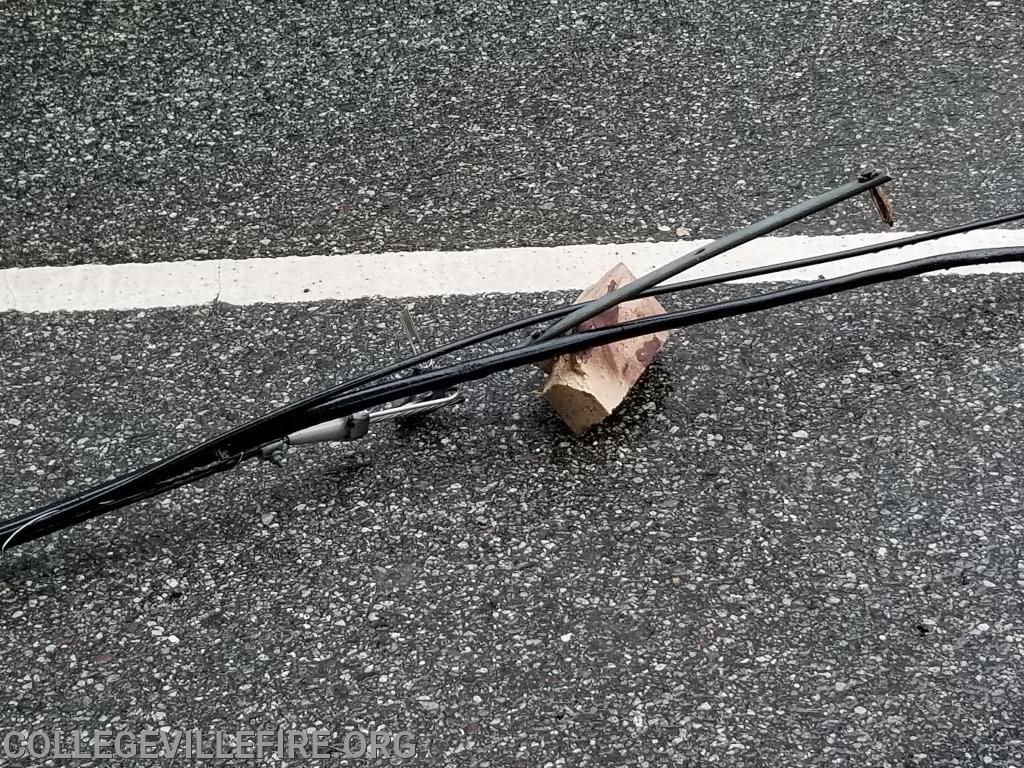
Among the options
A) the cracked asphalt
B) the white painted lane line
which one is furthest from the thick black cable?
the white painted lane line

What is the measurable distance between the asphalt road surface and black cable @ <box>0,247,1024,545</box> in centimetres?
13

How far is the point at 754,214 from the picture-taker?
2.57 m

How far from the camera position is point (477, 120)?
287 centimetres

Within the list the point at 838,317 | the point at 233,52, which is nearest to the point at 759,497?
the point at 838,317

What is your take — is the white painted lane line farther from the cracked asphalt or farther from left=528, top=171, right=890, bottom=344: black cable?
left=528, top=171, right=890, bottom=344: black cable

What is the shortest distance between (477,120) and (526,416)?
1046mm

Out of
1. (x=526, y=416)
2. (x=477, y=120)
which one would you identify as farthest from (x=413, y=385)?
(x=477, y=120)

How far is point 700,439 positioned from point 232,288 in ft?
3.55

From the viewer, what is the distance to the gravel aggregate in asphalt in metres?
2.58

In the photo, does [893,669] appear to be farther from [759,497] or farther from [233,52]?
[233,52]

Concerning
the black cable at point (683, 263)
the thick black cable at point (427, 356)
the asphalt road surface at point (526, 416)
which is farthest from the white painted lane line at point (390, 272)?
the black cable at point (683, 263)

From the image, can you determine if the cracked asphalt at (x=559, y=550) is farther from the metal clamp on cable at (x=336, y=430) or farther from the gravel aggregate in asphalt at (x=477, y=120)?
the gravel aggregate in asphalt at (x=477, y=120)

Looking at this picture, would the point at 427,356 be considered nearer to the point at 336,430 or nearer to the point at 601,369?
the point at 336,430

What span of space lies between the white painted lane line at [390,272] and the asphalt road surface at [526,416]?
0.15 feet
